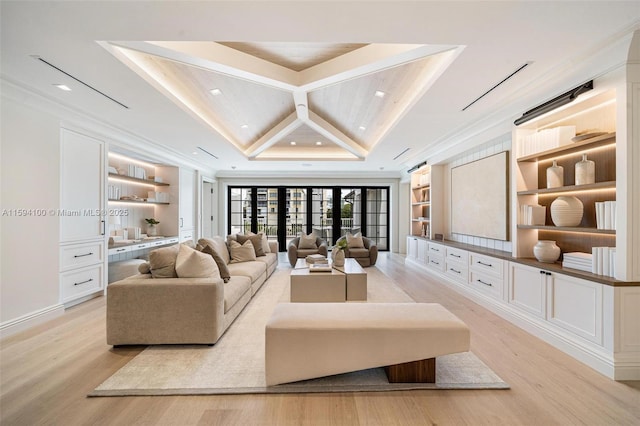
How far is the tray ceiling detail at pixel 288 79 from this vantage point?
8.98 feet

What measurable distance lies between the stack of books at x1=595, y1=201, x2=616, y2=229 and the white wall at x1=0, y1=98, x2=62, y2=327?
18.5ft

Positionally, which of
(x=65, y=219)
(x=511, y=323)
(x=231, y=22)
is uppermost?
(x=231, y=22)

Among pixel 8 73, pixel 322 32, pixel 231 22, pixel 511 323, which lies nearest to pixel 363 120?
pixel 322 32

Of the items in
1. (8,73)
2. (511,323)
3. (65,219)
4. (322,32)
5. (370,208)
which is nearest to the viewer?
(322,32)

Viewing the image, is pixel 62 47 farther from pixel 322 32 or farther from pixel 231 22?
pixel 322 32

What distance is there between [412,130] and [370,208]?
16.4 ft

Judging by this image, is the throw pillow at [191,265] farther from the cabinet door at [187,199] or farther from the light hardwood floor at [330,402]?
the cabinet door at [187,199]

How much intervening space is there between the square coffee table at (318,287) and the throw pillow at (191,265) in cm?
127

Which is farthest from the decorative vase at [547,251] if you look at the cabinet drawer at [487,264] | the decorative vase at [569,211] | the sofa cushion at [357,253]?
the sofa cushion at [357,253]

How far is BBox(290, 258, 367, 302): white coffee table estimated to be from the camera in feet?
12.7

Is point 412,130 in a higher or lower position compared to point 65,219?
higher

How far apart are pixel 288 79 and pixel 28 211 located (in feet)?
10.8

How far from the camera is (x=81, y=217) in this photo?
152 inches

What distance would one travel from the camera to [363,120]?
496cm
